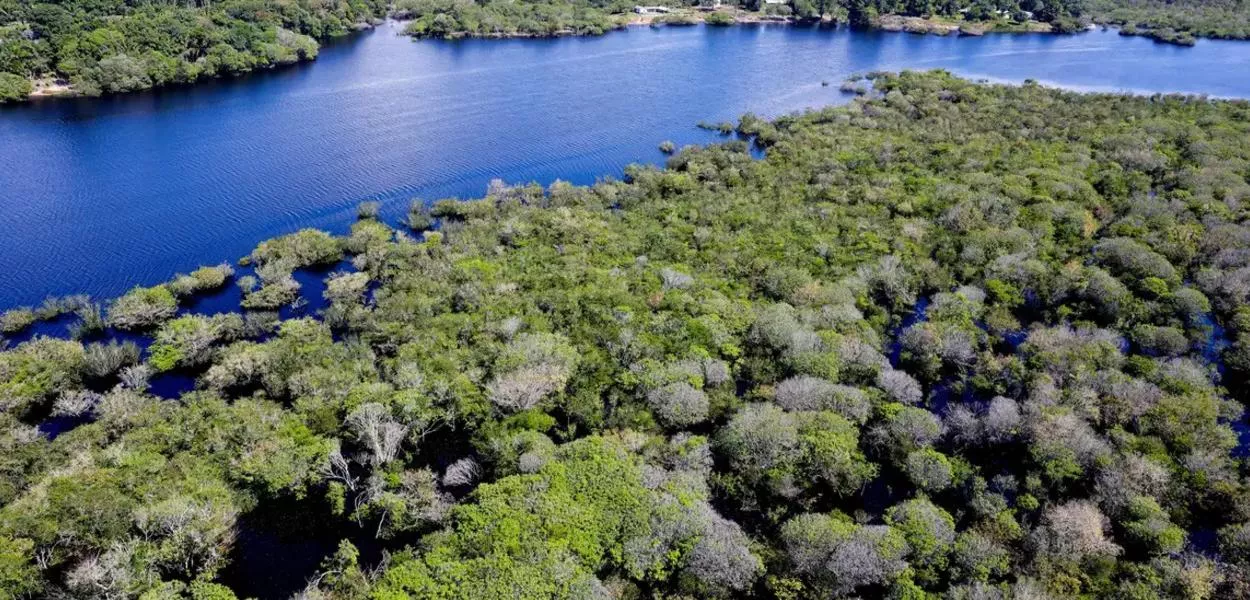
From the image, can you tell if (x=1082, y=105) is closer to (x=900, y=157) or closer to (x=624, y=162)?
(x=900, y=157)

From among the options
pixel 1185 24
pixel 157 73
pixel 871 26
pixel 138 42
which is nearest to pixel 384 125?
pixel 157 73

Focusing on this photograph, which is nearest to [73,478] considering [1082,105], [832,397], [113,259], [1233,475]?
[113,259]

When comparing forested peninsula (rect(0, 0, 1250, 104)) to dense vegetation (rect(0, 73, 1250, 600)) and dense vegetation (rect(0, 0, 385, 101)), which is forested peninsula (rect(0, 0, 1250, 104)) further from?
dense vegetation (rect(0, 73, 1250, 600))

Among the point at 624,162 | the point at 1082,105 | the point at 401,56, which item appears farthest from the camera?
the point at 401,56

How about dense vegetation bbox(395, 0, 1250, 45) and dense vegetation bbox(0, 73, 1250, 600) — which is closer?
dense vegetation bbox(0, 73, 1250, 600)

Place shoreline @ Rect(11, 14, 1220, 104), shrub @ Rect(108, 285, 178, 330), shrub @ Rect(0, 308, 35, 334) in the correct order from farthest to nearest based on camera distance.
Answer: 1. shoreline @ Rect(11, 14, 1220, 104)
2. shrub @ Rect(108, 285, 178, 330)
3. shrub @ Rect(0, 308, 35, 334)

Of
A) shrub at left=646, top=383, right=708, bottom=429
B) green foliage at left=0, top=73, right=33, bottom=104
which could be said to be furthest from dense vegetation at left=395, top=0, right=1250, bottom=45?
shrub at left=646, top=383, right=708, bottom=429

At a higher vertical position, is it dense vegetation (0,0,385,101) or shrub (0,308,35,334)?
dense vegetation (0,0,385,101)
